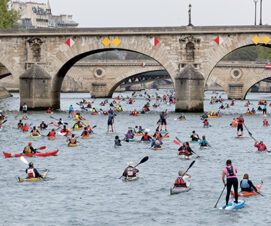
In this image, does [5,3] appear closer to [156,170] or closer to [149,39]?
[149,39]

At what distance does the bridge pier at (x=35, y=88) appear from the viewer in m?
74.0

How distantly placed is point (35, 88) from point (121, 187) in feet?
146

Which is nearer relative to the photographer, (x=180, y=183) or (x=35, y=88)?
(x=180, y=183)

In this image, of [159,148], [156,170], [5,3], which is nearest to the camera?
[156,170]

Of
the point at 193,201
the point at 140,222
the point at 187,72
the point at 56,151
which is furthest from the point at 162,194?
the point at 187,72

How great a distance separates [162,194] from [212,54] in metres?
43.2

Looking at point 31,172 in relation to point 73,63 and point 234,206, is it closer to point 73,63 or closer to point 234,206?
point 234,206

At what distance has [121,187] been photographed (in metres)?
32.0

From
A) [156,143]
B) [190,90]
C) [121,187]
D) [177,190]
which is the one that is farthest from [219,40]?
[177,190]

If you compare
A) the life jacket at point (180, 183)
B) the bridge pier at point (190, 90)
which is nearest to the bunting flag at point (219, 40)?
the bridge pier at point (190, 90)

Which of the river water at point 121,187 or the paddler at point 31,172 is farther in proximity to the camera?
the paddler at point 31,172

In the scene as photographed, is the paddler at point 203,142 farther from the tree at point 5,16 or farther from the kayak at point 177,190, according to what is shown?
the tree at point 5,16

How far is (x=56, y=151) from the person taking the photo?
42.4m

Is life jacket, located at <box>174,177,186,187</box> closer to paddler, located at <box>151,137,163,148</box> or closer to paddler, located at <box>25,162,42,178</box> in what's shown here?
paddler, located at <box>25,162,42,178</box>
